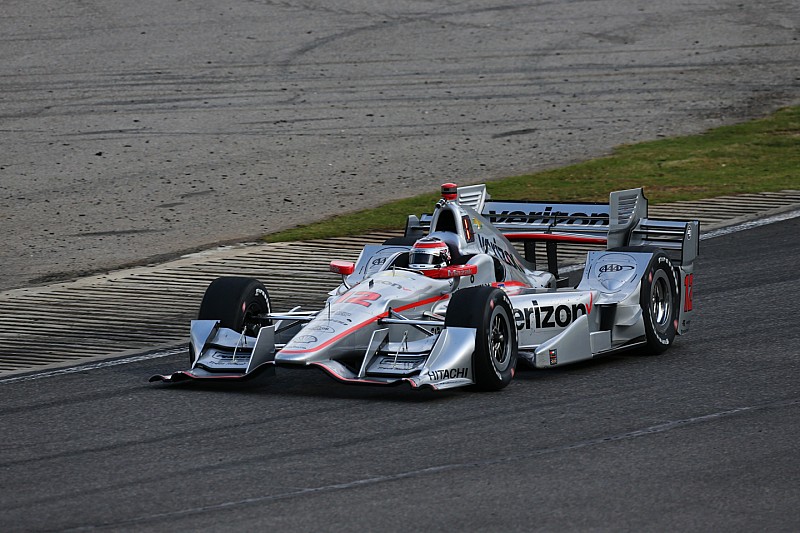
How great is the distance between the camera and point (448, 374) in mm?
9555

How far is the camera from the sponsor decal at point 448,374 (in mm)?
9461

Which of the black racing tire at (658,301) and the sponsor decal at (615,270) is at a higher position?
the sponsor decal at (615,270)

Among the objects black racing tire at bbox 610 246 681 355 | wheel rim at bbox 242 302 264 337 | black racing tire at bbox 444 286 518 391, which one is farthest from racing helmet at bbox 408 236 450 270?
black racing tire at bbox 610 246 681 355

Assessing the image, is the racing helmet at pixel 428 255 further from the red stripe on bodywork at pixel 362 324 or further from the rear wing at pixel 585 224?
the rear wing at pixel 585 224

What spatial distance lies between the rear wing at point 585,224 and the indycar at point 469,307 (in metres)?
0.01

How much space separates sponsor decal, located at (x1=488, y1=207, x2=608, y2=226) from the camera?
12188 millimetres

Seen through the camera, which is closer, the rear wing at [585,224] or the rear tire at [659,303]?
the rear tire at [659,303]

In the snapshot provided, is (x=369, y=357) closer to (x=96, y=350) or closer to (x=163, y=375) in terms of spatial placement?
(x=163, y=375)

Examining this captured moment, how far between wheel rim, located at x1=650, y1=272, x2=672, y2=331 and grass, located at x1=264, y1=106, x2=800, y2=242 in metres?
5.66

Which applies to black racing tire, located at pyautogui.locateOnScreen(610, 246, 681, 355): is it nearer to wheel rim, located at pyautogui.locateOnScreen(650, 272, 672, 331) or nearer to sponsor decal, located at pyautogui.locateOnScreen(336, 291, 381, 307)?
wheel rim, located at pyautogui.locateOnScreen(650, 272, 672, 331)

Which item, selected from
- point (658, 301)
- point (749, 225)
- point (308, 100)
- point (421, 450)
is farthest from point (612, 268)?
point (308, 100)

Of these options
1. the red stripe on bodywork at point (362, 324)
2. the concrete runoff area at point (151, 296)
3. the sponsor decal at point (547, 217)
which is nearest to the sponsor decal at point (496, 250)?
the red stripe on bodywork at point (362, 324)

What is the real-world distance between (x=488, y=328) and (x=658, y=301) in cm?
228

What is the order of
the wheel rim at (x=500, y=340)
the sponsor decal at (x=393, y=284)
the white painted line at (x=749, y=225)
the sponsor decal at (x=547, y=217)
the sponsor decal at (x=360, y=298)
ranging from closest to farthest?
the wheel rim at (x=500, y=340)
the sponsor decal at (x=360, y=298)
the sponsor decal at (x=393, y=284)
the sponsor decal at (x=547, y=217)
the white painted line at (x=749, y=225)
